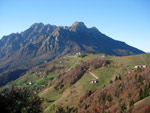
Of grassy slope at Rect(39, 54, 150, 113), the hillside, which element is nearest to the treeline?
the hillside

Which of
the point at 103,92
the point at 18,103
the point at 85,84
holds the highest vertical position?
the point at 18,103

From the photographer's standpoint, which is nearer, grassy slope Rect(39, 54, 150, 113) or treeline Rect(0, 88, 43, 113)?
treeline Rect(0, 88, 43, 113)

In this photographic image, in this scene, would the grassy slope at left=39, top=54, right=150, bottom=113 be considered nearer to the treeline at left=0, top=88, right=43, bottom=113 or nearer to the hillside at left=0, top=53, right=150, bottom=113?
the hillside at left=0, top=53, right=150, bottom=113

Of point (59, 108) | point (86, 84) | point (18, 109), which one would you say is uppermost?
point (18, 109)

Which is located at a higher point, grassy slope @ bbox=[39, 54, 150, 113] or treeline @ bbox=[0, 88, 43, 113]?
treeline @ bbox=[0, 88, 43, 113]

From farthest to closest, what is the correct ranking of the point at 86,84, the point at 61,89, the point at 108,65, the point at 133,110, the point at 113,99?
1. the point at 108,65
2. the point at 61,89
3. the point at 86,84
4. the point at 113,99
5. the point at 133,110

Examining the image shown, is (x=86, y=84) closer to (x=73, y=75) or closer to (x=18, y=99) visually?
(x=73, y=75)

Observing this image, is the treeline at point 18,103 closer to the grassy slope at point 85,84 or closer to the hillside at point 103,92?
the hillside at point 103,92

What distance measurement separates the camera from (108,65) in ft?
637

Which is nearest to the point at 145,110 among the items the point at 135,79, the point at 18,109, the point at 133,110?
the point at 133,110

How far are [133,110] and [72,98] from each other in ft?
285

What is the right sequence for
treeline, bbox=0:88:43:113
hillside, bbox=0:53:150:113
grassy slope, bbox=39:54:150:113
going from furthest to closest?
grassy slope, bbox=39:54:150:113, hillside, bbox=0:53:150:113, treeline, bbox=0:88:43:113

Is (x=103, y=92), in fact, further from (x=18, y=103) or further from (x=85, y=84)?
(x=18, y=103)

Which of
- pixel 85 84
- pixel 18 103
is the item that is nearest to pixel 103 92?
pixel 85 84
